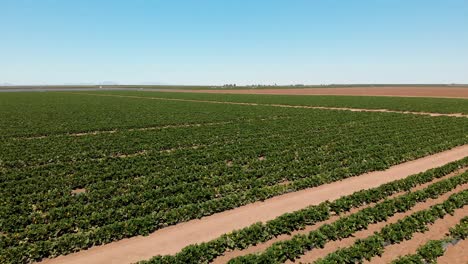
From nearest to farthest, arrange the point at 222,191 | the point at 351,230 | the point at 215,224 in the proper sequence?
the point at 351,230 → the point at 215,224 → the point at 222,191

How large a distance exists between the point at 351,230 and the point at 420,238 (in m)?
2.14

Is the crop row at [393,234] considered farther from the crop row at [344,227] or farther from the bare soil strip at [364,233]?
the crop row at [344,227]

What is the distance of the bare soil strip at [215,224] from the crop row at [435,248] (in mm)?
4508

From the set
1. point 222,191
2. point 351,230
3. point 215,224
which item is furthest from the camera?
point 222,191

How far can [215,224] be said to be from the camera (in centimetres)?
1166

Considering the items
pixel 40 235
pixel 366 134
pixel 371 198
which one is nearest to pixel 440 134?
pixel 366 134

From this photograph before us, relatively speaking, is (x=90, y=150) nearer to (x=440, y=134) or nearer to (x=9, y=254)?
(x=9, y=254)

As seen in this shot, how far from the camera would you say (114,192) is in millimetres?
14359

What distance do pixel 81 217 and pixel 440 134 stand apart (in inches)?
1138

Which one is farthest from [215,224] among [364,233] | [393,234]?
[393,234]

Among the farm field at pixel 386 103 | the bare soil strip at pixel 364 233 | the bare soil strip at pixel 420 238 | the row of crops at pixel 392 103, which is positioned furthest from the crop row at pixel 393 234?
the row of crops at pixel 392 103

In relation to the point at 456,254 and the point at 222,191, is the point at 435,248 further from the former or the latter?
the point at 222,191

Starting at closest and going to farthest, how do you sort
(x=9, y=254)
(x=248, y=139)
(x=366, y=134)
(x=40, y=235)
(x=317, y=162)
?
(x=9, y=254)
(x=40, y=235)
(x=317, y=162)
(x=248, y=139)
(x=366, y=134)

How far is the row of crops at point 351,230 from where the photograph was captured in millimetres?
9258
